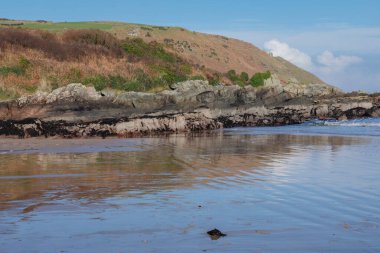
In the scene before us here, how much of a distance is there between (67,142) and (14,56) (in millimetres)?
19481

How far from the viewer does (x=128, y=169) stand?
613 inches

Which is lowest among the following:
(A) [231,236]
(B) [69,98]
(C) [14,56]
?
(A) [231,236]

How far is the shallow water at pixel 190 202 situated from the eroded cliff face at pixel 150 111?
11.0 meters

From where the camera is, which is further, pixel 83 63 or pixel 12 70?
pixel 83 63

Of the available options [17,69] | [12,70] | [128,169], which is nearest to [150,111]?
[17,69]

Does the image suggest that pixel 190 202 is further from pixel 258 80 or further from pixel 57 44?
pixel 258 80

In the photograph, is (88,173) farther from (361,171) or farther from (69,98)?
(69,98)

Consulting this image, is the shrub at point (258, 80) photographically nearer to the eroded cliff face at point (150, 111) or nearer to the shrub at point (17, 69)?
the eroded cliff face at point (150, 111)

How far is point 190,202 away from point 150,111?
86.3 feet

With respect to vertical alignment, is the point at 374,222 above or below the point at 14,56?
below

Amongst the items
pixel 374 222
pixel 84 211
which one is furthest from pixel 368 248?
pixel 84 211

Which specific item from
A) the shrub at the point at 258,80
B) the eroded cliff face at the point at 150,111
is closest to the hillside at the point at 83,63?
the shrub at the point at 258,80

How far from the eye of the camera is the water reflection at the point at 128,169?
1163 cm

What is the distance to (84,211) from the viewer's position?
31.0ft
